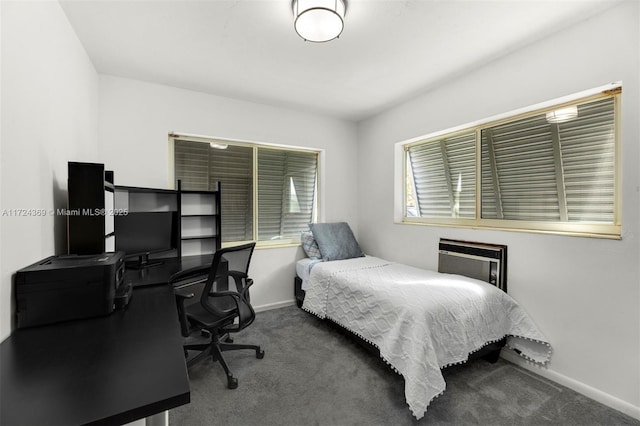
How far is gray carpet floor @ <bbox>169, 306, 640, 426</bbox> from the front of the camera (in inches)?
66.8

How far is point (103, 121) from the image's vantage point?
2635 mm

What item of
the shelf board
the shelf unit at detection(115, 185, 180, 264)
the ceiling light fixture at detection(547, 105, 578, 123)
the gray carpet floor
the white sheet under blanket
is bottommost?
the gray carpet floor

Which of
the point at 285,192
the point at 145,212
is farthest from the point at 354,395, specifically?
the point at 285,192

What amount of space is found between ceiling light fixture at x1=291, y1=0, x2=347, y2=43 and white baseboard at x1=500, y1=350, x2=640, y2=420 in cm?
286

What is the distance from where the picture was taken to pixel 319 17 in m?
1.68

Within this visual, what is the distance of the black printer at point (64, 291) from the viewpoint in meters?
1.15

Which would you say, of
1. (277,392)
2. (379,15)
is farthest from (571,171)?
(277,392)

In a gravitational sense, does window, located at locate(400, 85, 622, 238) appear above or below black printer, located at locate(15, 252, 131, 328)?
above

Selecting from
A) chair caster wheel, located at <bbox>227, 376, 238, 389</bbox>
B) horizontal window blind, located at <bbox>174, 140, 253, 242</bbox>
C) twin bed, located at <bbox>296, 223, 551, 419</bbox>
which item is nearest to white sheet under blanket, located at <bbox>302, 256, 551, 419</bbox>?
twin bed, located at <bbox>296, 223, 551, 419</bbox>

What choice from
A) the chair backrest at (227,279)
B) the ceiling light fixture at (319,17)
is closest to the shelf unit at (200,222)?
the chair backrest at (227,279)

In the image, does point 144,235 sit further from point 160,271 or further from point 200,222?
point 200,222

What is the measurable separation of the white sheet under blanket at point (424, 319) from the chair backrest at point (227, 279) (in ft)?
3.09

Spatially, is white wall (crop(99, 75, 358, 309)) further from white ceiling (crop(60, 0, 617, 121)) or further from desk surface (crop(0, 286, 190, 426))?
desk surface (crop(0, 286, 190, 426))

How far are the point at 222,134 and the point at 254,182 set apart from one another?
670 millimetres
